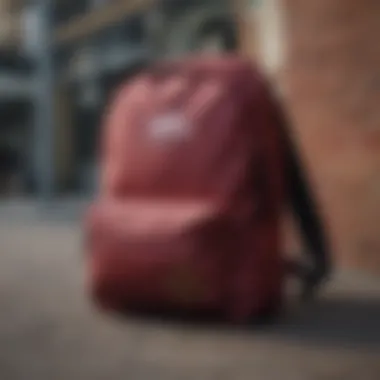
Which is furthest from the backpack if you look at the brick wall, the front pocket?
the brick wall

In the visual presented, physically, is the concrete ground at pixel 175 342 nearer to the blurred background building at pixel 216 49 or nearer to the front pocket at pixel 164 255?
the front pocket at pixel 164 255

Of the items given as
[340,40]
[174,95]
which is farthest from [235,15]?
[174,95]

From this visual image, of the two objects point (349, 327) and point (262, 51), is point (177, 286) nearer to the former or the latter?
point (349, 327)

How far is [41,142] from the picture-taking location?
2971mm

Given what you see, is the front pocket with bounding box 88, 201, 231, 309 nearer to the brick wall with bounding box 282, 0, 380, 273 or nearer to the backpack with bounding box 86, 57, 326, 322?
the backpack with bounding box 86, 57, 326, 322

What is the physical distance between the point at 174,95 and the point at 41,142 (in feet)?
5.00

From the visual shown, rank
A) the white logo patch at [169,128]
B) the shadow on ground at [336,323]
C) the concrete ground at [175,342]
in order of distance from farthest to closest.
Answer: the white logo patch at [169,128]
the shadow on ground at [336,323]
the concrete ground at [175,342]

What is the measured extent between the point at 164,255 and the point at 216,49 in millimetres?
1015

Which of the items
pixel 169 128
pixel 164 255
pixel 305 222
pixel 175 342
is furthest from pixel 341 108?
pixel 175 342

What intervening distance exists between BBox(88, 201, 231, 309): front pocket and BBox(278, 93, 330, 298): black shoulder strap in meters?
0.18

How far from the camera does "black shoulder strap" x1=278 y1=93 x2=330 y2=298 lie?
1504 millimetres

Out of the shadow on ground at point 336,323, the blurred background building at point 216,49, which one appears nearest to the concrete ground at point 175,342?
the shadow on ground at point 336,323

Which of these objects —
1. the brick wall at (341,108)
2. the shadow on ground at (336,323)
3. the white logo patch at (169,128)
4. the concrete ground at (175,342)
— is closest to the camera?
the concrete ground at (175,342)

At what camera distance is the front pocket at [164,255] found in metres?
1.37
